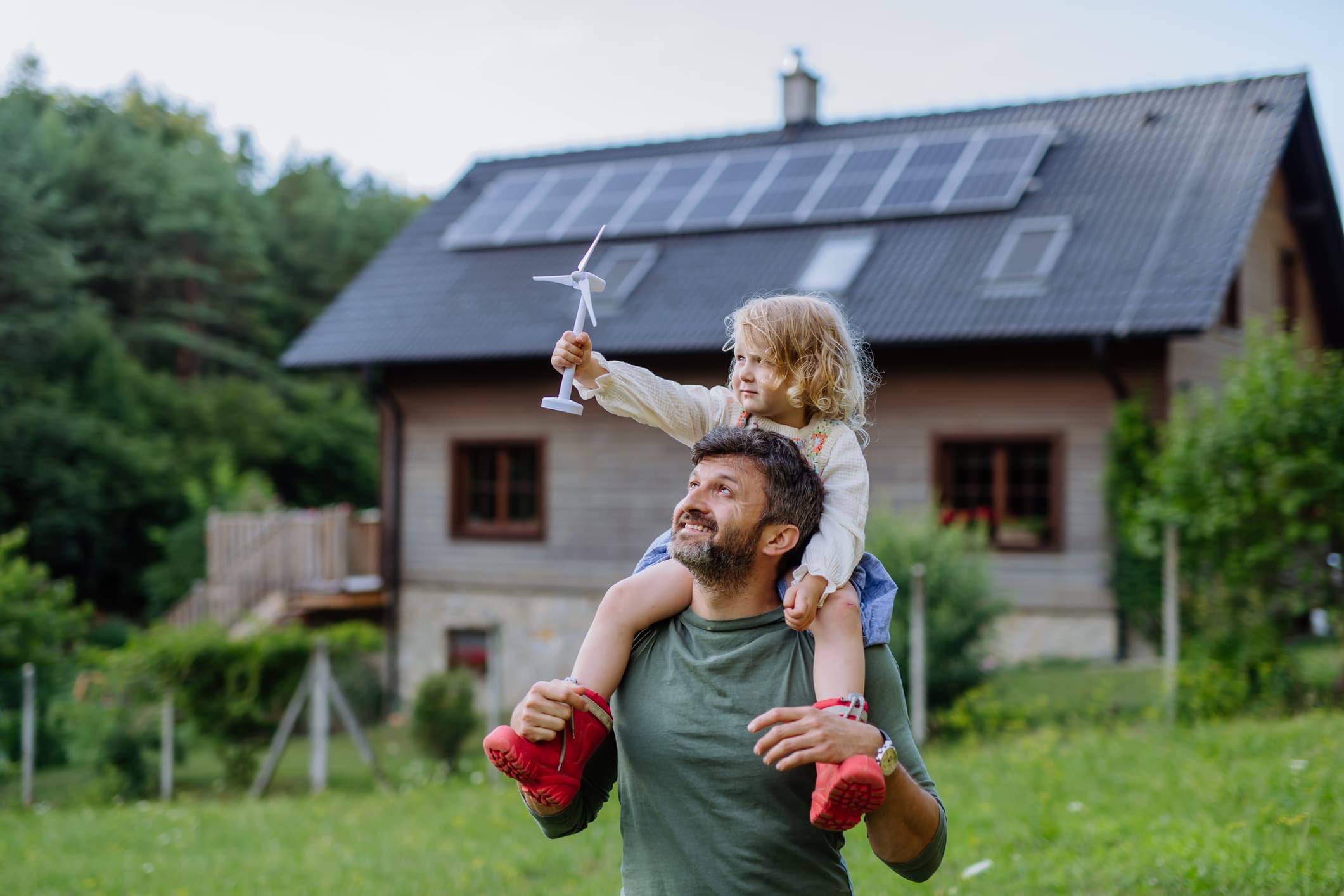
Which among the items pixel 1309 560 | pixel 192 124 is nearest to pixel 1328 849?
pixel 1309 560

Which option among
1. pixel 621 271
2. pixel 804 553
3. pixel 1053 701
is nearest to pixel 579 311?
pixel 804 553

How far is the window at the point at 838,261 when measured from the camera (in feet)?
54.2

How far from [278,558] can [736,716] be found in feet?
56.2

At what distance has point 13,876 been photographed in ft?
26.0

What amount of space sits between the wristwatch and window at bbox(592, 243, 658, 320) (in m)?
15.1

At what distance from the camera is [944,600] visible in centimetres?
1166

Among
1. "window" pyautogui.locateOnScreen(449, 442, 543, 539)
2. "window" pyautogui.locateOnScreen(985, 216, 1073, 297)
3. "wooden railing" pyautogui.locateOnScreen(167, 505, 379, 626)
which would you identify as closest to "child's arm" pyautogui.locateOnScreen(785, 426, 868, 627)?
"window" pyautogui.locateOnScreen(985, 216, 1073, 297)

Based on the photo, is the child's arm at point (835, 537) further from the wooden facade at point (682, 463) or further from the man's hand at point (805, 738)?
the wooden facade at point (682, 463)

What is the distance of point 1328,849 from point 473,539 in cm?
1469

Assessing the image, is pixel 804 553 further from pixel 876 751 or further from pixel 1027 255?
pixel 1027 255

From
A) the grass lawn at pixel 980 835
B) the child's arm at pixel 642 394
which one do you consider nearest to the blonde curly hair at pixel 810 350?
the child's arm at pixel 642 394

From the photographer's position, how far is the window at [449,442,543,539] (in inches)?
739

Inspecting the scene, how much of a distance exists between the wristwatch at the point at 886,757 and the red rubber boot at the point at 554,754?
0.57m

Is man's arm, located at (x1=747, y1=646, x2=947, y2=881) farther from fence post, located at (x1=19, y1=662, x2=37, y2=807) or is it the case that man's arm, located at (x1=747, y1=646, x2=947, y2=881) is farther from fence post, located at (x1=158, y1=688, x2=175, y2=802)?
fence post, located at (x1=19, y1=662, x2=37, y2=807)
